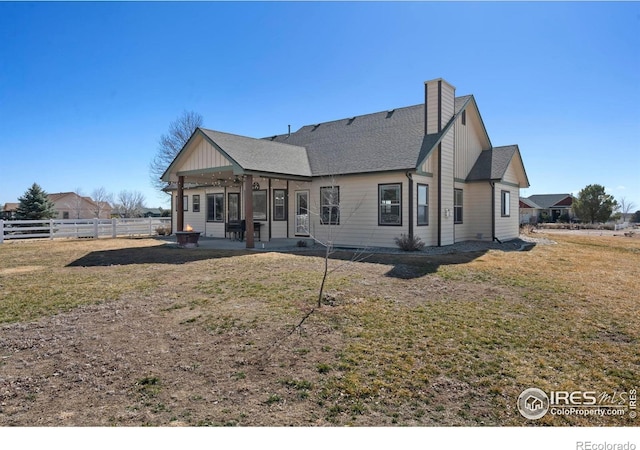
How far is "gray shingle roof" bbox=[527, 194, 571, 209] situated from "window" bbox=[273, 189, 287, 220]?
180 feet

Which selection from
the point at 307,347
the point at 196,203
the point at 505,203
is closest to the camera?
the point at 307,347

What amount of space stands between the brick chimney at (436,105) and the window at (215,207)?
1145 centimetres

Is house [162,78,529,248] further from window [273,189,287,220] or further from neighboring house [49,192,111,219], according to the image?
neighboring house [49,192,111,219]

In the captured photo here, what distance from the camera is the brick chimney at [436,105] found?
15.2 metres

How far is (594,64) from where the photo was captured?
1170 centimetres

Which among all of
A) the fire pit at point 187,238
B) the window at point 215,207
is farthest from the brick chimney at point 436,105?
the window at point 215,207

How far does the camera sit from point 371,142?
54.8 ft

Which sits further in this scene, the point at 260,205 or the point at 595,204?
the point at 595,204

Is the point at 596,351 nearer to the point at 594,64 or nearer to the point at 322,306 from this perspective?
the point at 322,306

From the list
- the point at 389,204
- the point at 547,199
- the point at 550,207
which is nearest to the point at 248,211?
the point at 389,204

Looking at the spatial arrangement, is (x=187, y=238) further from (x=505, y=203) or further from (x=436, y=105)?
(x=505, y=203)

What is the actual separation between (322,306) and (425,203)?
9731mm

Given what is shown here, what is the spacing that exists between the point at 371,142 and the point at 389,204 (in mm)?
3611

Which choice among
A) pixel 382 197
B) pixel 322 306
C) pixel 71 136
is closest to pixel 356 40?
pixel 382 197
